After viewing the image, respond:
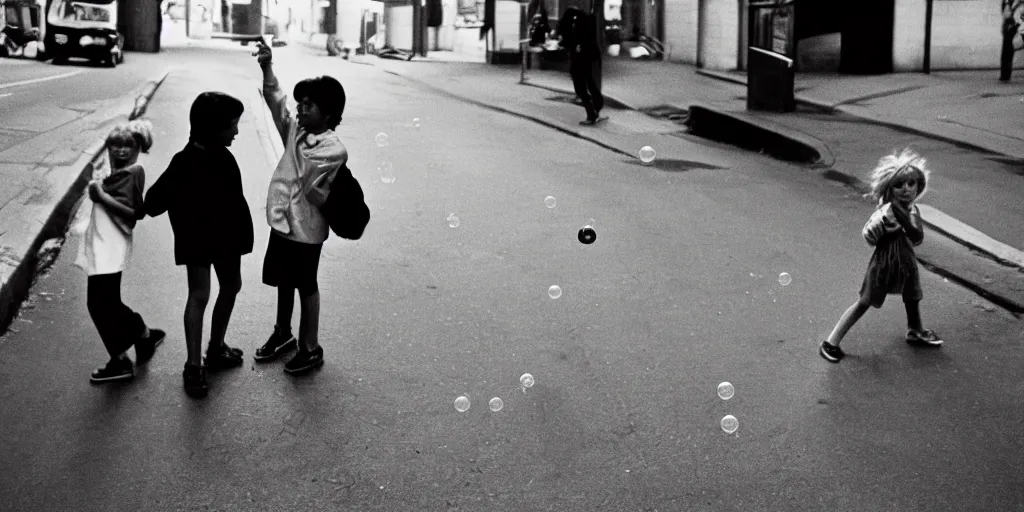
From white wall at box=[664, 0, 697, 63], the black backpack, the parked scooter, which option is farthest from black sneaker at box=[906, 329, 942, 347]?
the parked scooter

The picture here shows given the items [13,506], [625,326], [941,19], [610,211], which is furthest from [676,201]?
[941,19]

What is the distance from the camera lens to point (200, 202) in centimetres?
530

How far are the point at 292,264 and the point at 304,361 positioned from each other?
18.7 inches

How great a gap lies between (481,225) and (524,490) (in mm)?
4958

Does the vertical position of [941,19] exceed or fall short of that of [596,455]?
it exceeds it

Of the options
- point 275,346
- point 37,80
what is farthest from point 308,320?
point 37,80

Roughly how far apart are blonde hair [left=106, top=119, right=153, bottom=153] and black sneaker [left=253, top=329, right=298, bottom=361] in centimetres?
115

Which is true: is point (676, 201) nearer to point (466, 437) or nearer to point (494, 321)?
point (494, 321)

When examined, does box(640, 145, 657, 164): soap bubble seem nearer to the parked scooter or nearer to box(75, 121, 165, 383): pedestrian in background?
box(75, 121, 165, 383): pedestrian in background

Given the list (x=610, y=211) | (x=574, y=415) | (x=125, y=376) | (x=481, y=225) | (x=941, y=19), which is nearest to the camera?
(x=574, y=415)

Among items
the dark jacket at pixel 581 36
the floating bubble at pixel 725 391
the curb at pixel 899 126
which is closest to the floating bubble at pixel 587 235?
the floating bubble at pixel 725 391

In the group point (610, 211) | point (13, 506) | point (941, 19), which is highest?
point (941, 19)

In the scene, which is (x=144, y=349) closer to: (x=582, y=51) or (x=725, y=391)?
(x=725, y=391)

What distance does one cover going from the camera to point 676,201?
33.7 feet
